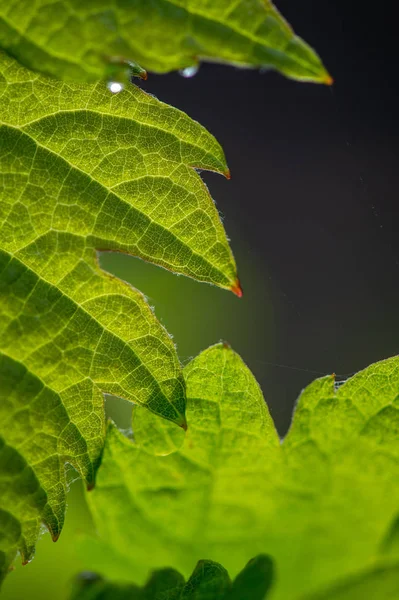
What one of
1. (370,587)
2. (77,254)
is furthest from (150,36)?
(370,587)

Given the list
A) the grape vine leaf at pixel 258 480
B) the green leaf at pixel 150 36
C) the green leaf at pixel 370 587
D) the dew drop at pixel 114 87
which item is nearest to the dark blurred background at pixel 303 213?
the grape vine leaf at pixel 258 480

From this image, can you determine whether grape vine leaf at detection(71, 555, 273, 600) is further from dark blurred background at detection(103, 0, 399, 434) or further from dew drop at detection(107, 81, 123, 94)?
dark blurred background at detection(103, 0, 399, 434)

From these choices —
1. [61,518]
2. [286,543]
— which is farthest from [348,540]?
[61,518]

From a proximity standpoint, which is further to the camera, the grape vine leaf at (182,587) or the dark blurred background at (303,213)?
the dark blurred background at (303,213)

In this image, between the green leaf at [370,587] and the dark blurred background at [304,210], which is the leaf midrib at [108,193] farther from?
the dark blurred background at [304,210]

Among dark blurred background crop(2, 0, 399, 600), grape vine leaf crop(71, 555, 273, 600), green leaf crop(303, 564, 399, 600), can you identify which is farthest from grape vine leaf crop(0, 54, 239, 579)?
dark blurred background crop(2, 0, 399, 600)

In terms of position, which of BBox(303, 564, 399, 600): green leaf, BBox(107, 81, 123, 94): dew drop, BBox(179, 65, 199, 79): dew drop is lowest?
BBox(303, 564, 399, 600): green leaf
